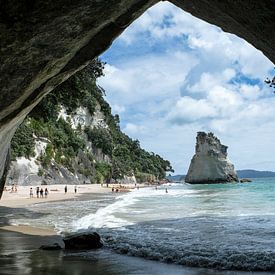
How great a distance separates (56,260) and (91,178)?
8639 centimetres

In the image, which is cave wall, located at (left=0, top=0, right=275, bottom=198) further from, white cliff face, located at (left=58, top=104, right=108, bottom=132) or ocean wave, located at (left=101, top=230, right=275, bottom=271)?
white cliff face, located at (left=58, top=104, right=108, bottom=132)

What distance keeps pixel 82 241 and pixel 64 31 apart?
23.9 feet

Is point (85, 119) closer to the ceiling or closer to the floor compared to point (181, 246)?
closer to the ceiling

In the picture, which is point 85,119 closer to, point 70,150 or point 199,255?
point 70,150

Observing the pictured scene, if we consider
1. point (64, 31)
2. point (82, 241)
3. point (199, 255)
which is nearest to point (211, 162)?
point (82, 241)

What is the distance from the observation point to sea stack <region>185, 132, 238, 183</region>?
11875 centimetres

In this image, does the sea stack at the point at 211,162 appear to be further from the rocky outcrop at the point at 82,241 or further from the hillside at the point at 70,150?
the rocky outcrop at the point at 82,241

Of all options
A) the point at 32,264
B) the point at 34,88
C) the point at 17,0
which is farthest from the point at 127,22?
the point at 32,264

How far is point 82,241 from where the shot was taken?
38.4 ft

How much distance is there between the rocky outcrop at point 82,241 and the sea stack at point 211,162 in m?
108

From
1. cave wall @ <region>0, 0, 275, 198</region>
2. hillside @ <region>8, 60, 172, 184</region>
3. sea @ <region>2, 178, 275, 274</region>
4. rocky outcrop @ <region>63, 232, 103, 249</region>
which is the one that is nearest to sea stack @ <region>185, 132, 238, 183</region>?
hillside @ <region>8, 60, 172, 184</region>

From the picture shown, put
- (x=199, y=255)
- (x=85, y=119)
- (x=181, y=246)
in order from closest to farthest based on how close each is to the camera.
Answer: (x=199, y=255)
(x=181, y=246)
(x=85, y=119)

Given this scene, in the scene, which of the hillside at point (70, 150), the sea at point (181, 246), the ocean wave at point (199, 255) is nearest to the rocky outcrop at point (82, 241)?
the sea at point (181, 246)

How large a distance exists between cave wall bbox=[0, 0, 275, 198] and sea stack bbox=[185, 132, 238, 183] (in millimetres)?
111300
